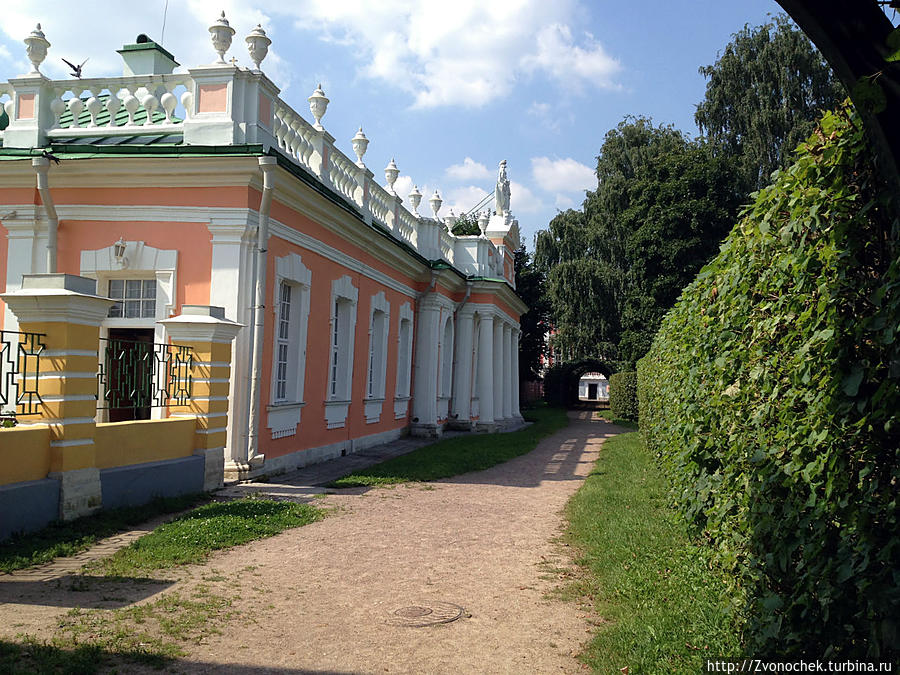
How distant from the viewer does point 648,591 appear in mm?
5344

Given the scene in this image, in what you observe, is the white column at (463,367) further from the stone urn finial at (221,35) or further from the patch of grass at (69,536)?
the patch of grass at (69,536)

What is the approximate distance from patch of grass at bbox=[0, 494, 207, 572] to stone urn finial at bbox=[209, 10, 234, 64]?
636 cm

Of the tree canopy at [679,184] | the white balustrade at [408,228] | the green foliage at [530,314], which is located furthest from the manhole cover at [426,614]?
the green foliage at [530,314]

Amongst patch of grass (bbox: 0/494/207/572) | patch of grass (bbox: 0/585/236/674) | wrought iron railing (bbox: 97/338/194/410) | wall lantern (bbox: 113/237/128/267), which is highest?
wall lantern (bbox: 113/237/128/267)

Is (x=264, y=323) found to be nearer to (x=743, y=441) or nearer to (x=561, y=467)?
(x=561, y=467)

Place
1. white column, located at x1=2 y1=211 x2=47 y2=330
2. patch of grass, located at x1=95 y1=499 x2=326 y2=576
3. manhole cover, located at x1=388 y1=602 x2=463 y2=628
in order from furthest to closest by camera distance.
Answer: white column, located at x1=2 y1=211 x2=47 y2=330 → patch of grass, located at x1=95 y1=499 x2=326 y2=576 → manhole cover, located at x1=388 y1=602 x2=463 y2=628

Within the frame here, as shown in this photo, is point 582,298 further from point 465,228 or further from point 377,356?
point 377,356

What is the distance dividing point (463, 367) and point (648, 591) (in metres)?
18.2

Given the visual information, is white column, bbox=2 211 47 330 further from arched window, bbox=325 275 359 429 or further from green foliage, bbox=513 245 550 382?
green foliage, bbox=513 245 550 382

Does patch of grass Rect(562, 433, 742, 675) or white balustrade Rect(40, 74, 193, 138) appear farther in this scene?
white balustrade Rect(40, 74, 193, 138)

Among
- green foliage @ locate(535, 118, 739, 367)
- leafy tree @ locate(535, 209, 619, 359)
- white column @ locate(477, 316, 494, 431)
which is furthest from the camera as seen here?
leafy tree @ locate(535, 209, 619, 359)

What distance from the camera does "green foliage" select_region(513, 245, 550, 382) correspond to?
142 ft

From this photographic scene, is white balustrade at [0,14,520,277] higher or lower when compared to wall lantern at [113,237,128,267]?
higher

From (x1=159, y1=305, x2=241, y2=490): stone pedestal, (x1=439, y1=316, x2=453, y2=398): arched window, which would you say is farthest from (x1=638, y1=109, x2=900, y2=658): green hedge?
(x1=439, y1=316, x2=453, y2=398): arched window
